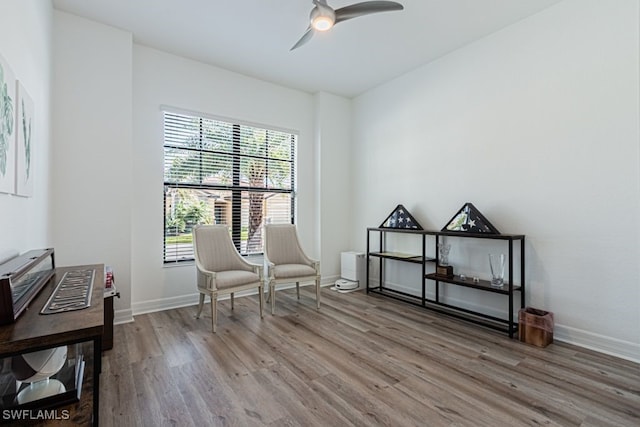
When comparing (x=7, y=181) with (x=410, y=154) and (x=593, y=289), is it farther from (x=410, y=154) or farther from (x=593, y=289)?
(x=593, y=289)

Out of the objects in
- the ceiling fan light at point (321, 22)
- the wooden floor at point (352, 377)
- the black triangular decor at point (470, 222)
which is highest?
the ceiling fan light at point (321, 22)

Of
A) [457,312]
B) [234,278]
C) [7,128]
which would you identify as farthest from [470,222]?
[7,128]

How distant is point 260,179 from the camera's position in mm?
4559

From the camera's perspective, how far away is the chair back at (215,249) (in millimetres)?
3578

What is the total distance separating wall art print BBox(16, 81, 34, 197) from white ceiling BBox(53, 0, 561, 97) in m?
1.45

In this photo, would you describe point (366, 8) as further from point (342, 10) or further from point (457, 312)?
point (457, 312)

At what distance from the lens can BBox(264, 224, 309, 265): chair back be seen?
4.04 m

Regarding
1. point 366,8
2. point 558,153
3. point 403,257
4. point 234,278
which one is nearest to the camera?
point 366,8

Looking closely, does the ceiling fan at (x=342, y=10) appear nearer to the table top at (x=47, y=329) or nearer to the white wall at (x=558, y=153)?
the white wall at (x=558, y=153)

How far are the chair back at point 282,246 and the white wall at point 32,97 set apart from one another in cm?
216

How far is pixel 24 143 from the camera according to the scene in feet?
6.59

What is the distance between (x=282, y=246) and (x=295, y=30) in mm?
2504

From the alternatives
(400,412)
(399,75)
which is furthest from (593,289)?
(399,75)

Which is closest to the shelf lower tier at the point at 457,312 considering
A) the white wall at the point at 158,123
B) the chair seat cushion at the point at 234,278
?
the chair seat cushion at the point at 234,278
